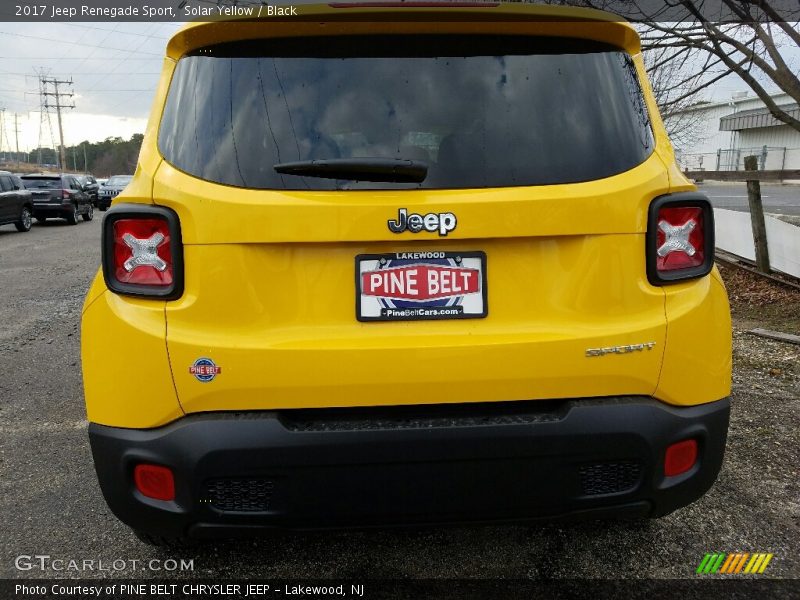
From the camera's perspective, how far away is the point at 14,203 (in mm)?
18234

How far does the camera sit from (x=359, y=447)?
5.80ft

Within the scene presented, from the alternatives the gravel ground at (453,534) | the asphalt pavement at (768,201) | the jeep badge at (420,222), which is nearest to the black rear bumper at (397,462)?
the gravel ground at (453,534)

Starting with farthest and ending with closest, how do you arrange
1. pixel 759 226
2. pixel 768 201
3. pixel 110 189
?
pixel 110 189, pixel 768 201, pixel 759 226

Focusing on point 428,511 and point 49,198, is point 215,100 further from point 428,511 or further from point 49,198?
point 49,198

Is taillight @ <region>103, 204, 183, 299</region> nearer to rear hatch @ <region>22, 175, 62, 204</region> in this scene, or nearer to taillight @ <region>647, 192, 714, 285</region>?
taillight @ <region>647, 192, 714, 285</region>

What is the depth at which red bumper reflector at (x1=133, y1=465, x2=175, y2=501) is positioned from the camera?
72.2 inches

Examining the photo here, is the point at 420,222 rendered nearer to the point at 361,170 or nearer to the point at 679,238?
the point at 361,170

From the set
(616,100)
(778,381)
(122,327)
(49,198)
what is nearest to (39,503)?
(122,327)

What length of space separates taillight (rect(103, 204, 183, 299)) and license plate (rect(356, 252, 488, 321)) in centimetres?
55

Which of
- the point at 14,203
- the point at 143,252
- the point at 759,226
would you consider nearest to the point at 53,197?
the point at 14,203

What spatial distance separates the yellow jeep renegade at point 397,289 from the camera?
1.76m

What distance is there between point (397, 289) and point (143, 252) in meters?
0.76
